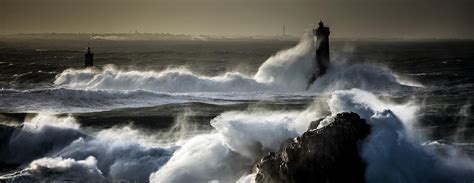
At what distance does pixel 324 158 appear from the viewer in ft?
41.5

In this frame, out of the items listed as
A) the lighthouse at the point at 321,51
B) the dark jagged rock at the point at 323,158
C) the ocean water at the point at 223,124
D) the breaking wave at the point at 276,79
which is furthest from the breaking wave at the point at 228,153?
the lighthouse at the point at 321,51

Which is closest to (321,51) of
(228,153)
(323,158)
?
(228,153)

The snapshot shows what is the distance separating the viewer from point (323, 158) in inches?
498

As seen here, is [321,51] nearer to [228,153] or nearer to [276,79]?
[276,79]

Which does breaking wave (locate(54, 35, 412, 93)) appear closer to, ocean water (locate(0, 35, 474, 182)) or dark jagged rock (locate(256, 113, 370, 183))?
ocean water (locate(0, 35, 474, 182))

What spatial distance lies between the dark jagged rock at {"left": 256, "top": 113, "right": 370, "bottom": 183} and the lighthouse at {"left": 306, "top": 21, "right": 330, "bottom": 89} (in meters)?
29.8

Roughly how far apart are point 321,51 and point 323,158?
1229 inches

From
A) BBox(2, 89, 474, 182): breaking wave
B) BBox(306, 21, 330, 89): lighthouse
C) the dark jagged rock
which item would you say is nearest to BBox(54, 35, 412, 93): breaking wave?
BBox(306, 21, 330, 89): lighthouse

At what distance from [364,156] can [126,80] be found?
36.2 metres

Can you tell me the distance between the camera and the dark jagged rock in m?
12.6

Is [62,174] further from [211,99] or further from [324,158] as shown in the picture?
[211,99]

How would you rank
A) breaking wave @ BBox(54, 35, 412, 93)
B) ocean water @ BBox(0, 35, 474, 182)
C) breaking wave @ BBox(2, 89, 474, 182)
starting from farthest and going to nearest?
breaking wave @ BBox(54, 35, 412, 93)
ocean water @ BBox(0, 35, 474, 182)
breaking wave @ BBox(2, 89, 474, 182)

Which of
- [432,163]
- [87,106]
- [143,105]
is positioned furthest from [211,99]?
[432,163]

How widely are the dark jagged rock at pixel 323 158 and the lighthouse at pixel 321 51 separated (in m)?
29.8
